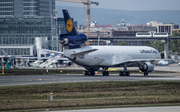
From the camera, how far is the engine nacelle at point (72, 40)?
5022 cm

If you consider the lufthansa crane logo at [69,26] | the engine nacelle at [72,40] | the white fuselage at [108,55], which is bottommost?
the white fuselage at [108,55]

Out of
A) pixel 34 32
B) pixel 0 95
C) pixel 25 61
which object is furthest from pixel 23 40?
pixel 0 95

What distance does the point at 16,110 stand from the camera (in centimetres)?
2252

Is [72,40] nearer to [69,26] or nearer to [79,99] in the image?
[69,26]

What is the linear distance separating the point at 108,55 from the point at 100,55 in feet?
6.48

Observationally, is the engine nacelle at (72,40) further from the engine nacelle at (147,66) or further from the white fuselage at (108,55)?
the engine nacelle at (147,66)

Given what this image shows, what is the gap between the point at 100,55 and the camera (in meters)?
56.8

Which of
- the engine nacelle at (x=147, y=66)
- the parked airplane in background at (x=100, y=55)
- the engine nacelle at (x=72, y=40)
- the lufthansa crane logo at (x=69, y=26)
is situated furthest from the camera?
the engine nacelle at (x=147, y=66)

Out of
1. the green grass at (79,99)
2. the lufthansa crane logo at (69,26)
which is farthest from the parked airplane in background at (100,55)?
the green grass at (79,99)

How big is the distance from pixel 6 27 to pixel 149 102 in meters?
140

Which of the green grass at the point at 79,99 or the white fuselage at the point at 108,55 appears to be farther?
the white fuselage at the point at 108,55

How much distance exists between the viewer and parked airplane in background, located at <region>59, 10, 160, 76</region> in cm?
5134

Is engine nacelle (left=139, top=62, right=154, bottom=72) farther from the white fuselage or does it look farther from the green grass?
the green grass

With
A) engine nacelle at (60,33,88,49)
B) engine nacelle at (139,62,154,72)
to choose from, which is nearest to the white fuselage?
engine nacelle at (60,33,88,49)
